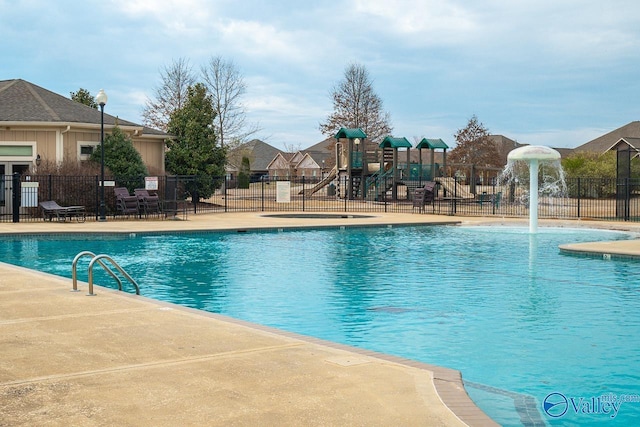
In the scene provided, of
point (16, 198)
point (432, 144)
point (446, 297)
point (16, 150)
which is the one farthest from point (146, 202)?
point (432, 144)

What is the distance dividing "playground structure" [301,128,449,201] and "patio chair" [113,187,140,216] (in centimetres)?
1791

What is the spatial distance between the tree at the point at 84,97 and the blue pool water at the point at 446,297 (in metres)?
30.4

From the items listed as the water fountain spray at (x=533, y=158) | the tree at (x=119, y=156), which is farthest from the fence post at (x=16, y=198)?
the water fountain spray at (x=533, y=158)

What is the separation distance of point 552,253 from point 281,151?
10604 centimetres

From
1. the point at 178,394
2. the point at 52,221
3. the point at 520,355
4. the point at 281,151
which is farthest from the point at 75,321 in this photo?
the point at 281,151

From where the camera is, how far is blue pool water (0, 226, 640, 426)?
308 inches

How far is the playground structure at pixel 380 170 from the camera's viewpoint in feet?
154

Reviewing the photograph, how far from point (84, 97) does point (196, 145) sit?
13.6 meters

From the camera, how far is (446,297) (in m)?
12.9

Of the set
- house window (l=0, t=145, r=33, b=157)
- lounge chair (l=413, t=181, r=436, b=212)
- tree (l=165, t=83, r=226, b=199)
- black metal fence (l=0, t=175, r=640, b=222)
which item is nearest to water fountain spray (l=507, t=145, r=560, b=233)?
black metal fence (l=0, t=175, r=640, b=222)

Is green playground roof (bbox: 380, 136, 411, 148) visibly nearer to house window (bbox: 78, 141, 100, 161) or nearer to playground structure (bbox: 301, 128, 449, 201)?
playground structure (bbox: 301, 128, 449, 201)

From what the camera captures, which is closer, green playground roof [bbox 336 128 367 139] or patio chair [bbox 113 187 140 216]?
patio chair [bbox 113 187 140 216]

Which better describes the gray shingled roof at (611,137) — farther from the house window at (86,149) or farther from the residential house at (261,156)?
the house window at (86,149)

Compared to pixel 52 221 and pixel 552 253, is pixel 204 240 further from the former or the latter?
pixel 552 253
